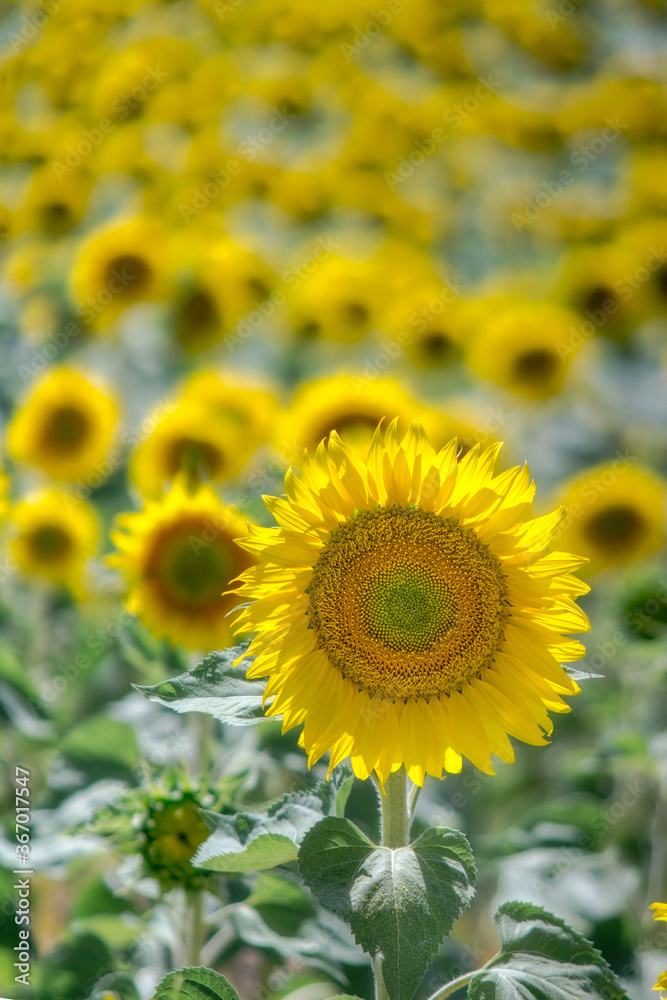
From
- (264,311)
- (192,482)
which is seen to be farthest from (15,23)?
(192,482)

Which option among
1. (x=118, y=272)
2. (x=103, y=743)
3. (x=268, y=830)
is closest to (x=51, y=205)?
(x=118, y=272)

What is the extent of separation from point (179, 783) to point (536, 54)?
13.9ft

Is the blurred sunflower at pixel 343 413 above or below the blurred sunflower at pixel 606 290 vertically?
above

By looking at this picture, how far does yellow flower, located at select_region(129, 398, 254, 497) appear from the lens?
1.86 metres

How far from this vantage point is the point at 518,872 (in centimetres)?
153

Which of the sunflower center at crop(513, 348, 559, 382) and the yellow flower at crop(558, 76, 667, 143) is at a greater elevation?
the yellow flower at crop(558, 76, 667, 143)

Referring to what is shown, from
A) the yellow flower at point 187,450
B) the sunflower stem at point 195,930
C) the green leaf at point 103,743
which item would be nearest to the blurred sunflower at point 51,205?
the yellow flower at point 187,450

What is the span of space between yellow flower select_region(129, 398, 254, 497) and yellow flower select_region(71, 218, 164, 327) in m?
0.89

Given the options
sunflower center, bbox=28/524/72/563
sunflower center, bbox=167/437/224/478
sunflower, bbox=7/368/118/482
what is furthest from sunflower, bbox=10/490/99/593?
sunflower center, bbox=167/437/224/478

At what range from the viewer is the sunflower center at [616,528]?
2262 mm

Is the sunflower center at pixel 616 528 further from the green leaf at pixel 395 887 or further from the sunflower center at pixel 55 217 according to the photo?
the sunflower center at pixel 55 217

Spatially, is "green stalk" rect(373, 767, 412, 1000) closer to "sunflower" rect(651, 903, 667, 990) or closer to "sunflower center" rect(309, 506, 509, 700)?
"sunflower center" rect(309, 506, 509, 700)

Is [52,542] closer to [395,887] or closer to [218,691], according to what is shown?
[218,691]

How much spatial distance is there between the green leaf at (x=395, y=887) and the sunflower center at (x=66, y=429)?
165 centimetres
